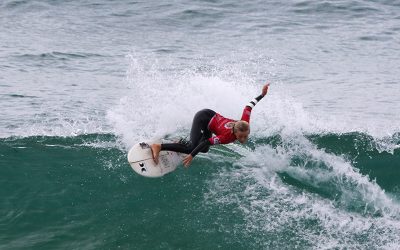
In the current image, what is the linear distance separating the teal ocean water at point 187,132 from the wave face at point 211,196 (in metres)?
0.03

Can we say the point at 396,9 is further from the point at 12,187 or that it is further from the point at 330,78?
the point at 12,187

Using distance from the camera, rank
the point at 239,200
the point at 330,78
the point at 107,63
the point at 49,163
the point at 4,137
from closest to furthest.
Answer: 1. the point at 239,200
2. the point at 49,163
3. the point at 4,137
4. the point at 330,78
5. the point at 107,63

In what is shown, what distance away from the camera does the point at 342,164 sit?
39.5ft

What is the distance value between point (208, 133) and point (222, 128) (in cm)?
46

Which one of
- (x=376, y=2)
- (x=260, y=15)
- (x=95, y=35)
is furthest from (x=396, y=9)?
(x=95, y=35)

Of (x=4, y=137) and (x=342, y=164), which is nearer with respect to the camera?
(x=342, y=164)

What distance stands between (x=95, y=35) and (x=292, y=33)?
6.93 metres

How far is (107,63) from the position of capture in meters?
19.4

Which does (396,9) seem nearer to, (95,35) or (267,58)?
(267,58)

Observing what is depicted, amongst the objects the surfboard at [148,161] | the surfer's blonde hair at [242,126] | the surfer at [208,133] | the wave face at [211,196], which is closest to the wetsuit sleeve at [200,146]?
the surfer at [208,133]

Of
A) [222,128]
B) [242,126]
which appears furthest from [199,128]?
[242,126]

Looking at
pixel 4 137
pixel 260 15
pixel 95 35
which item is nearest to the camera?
pixel 4 137

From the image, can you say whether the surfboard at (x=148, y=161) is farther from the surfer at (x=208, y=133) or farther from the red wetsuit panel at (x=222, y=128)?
the red wetsuit panel at (x=222, y=128)

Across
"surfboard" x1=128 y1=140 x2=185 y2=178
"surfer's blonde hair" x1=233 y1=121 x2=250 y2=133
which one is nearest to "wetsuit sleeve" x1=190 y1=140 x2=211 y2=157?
"surfer's blonde hair" x1=233 y1=121 x2=250 y2=133
